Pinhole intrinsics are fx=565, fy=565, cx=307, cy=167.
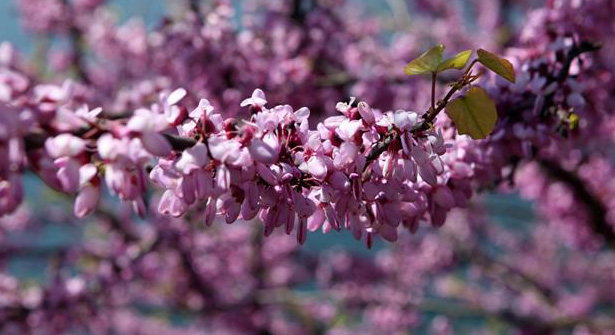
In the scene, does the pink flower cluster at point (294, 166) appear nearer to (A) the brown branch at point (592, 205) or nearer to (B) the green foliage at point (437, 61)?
(B) the green foliage at point (437, 61)

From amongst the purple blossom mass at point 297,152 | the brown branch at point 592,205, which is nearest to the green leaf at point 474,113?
the purple blossom mass at point 297,152

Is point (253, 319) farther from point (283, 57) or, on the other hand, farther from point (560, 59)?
point (560, 59)

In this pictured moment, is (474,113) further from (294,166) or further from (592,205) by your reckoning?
(592,205)

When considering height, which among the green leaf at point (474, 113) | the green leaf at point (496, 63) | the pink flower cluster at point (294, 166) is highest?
the green leaf at point (496, 63)

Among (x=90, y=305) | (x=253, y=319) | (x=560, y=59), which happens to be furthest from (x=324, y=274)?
(x=560, y=59)

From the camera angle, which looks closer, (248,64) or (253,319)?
(248,64)

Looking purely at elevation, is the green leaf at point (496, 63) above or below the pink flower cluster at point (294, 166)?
above

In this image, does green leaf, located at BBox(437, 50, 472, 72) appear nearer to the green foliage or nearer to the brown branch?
the green foliage
